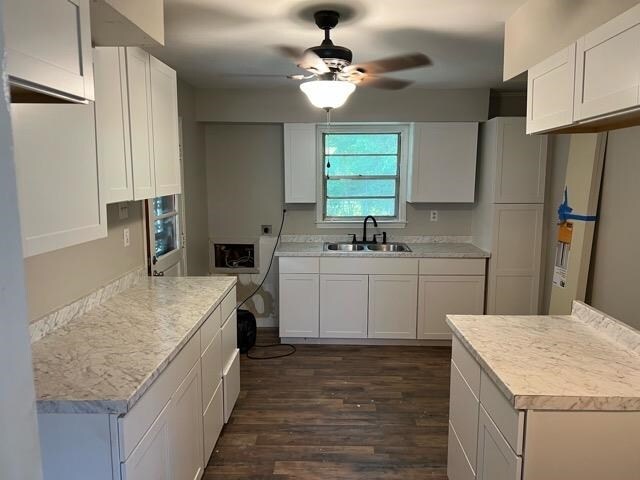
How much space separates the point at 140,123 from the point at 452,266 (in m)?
2.88

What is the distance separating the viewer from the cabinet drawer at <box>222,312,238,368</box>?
278 cm

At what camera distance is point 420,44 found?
9.34ft

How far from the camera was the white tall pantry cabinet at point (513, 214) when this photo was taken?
3.97 m

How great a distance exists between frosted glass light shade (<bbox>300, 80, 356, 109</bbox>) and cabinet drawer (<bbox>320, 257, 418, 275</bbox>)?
1.80 meters

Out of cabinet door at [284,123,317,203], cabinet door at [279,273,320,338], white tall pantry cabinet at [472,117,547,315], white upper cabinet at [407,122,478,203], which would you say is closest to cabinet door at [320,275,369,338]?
cabinet door at [279,273,320,338]

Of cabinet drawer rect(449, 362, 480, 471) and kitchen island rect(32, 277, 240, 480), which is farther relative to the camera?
cabinet drawer rect(449, 362, 480, 471)

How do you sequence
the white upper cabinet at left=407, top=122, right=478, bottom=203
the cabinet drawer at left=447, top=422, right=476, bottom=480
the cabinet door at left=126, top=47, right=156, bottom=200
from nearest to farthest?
the cabinet drawer at left=447, top=422, right=476, bottom=480, the cabinet door at left=126, top=47, right=156, bottom=200, the white upper cabinet at left=407, top=122, right=478, bottom=203

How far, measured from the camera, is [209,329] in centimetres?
243

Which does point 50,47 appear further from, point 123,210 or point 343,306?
point 343,306

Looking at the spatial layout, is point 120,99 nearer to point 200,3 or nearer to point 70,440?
point 200,3

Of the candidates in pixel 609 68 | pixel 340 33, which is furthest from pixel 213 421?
pixel 609 68

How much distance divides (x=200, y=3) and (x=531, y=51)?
1589 millimetres


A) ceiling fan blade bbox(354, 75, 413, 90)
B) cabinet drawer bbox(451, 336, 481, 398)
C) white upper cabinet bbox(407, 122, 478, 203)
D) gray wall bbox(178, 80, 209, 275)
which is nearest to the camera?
cabinet drawer bbox(451, 336, 481, 398)

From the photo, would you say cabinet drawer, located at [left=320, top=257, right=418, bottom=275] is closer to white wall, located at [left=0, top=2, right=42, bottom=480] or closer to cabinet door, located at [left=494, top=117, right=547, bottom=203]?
cabinet door, located at [left=494, top=117, right=547, bottom=203]
